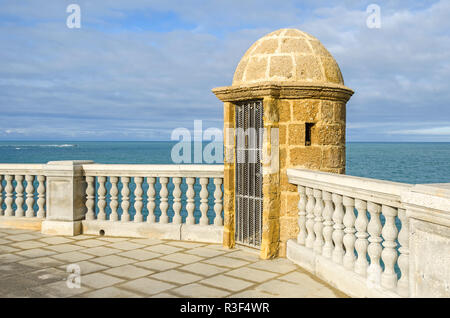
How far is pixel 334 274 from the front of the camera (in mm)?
4469

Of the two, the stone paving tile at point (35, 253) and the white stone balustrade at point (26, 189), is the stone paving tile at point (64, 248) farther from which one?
the white stone balustrade at point (26, 189)

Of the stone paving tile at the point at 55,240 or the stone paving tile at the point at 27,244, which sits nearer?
the stone paving tile at the point at 27,244

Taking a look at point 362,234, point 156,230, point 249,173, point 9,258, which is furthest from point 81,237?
point 362,234

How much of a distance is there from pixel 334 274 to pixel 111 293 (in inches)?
96.5

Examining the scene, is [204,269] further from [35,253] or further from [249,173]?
[35,253]

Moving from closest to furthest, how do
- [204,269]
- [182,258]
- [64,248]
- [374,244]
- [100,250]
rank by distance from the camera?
[374,244] < [204,269] < [182,258] < [100,250] < [64,248]

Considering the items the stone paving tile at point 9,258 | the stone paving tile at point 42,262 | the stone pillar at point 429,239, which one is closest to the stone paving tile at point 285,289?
the stone pillar at point 429,239

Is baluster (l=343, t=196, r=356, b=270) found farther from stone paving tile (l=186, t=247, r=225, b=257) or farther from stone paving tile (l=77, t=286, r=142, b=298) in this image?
stone paving tile (l=77, t=286, r=142, b=298)

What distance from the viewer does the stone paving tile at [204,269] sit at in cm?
499

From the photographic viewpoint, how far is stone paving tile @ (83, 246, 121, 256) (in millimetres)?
5891

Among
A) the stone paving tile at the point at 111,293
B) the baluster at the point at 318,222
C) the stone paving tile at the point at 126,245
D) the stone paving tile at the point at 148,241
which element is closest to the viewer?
the stone paving tile at the point at 111,293

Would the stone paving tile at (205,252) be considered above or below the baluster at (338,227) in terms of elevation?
below

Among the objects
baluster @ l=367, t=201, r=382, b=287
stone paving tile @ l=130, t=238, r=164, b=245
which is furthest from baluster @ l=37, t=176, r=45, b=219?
baluster @ l=367, t=201, r=382, b=287

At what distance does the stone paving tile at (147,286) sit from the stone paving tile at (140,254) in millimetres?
954
